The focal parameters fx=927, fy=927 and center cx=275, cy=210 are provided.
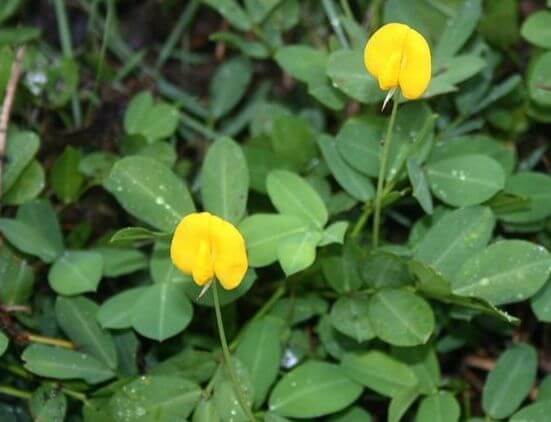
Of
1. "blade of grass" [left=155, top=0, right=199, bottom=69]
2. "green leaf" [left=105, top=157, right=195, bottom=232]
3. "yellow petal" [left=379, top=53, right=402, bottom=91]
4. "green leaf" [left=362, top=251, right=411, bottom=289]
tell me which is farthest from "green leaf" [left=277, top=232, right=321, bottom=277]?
"blade of grass" [left=155, top=0, right=199, bottom=69]


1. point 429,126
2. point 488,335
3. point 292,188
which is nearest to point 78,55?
point 292,188

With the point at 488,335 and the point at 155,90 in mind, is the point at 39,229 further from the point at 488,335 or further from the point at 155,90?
the point at 488,335

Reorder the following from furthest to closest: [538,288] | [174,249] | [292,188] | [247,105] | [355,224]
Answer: [247,105] → [355,224] → [292,188] → [538,288] → [174,249]

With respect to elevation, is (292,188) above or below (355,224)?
above

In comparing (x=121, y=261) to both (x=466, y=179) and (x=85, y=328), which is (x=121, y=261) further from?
(x=466, y=179)

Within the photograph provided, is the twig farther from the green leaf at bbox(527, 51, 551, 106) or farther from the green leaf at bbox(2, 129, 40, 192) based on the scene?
the green leaf at bbox(527, 51, 551, 106)

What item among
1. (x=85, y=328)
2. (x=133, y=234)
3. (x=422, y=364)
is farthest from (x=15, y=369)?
(x=422, y=364)
